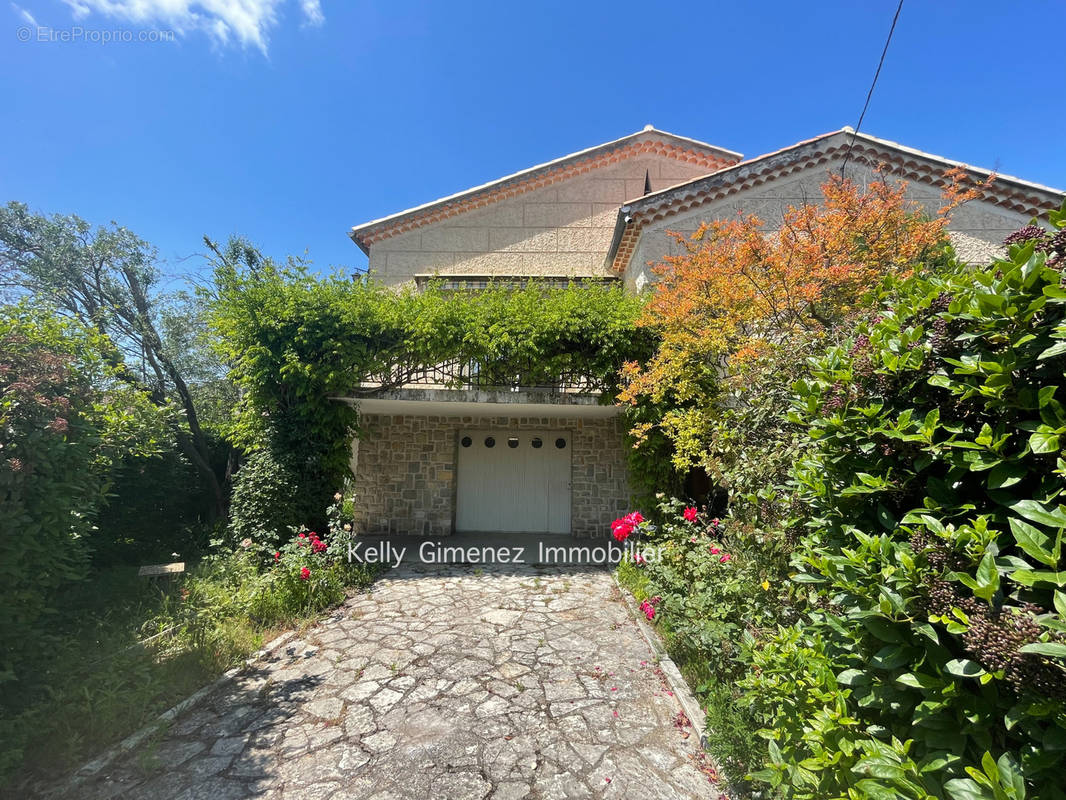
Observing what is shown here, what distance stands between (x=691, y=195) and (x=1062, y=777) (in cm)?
996

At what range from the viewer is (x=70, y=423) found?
3498mm

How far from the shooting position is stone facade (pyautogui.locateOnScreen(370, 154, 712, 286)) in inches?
511

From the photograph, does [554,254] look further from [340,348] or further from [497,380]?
[340,348]

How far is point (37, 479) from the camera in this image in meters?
3.15

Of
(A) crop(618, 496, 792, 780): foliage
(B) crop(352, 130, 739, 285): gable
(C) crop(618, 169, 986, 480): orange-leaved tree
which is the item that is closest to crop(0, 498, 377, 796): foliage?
(A) crop(618, 496, 792, 780): foliage

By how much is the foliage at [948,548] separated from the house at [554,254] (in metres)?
6.98

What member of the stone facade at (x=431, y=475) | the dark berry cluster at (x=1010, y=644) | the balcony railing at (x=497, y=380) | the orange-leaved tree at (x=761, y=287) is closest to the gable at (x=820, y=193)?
the orange-leaved tree at (x=761, y=287)

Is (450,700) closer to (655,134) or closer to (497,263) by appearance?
(497,263)

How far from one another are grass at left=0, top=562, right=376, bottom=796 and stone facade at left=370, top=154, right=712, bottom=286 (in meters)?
9.14

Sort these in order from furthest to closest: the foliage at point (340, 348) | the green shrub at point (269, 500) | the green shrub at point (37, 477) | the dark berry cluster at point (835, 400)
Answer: the foliage at point (340, 348) < the green shrub at point (269, 500) < the green shrub at point (37, 477) < the dark berry cluster at point (835, 400)

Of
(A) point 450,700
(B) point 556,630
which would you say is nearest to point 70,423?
(A) point 450,700

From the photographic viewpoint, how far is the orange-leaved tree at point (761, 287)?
586cm

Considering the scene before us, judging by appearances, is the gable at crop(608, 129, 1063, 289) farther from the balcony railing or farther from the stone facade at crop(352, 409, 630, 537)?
the stone facade at crop(352, 409, 630, 537)

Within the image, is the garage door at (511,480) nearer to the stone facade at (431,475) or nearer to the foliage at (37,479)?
the stone facade at (431,475)
